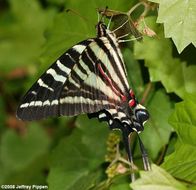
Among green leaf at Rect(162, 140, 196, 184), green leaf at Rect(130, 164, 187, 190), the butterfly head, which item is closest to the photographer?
green leaf at Rect(130, 164, 187, 190)

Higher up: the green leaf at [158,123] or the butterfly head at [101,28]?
the butterfly head at [101,28]

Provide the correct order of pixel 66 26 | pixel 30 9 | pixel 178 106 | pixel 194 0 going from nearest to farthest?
1. pixel 194 0
2. pixel 178 106
3. pixel 66 26
4. pixel 30 9

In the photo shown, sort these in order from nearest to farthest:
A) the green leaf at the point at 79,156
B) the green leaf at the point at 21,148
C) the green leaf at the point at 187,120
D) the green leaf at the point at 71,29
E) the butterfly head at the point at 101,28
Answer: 1. the green leaf at the point at 187,120
2. the butterfly head at the point at 101,28
3. the green leaf at the point at 71,29
4. the green leaf at the point at 79,156
5. the green leaf at the point at 21,148

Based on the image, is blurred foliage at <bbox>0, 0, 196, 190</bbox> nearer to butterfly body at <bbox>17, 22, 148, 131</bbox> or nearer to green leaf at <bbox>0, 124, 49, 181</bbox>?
butterfly body at <bbox>17, 22, 148, 131</bbox>

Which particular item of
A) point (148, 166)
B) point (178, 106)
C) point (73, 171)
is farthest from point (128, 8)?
point (73, 171)

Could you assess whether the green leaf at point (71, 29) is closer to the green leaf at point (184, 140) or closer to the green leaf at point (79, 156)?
the green leaf at point (79, 156)

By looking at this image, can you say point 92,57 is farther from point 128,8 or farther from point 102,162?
point 102,162

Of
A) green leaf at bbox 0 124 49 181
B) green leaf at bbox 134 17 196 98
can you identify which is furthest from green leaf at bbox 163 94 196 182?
green leaf at bbox 0 124 49 181

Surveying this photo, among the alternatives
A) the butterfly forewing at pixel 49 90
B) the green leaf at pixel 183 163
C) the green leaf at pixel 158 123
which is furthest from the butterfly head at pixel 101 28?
the green leaf at pixel 183 163
